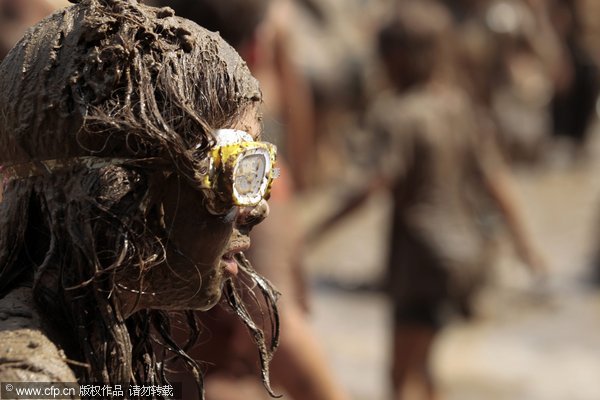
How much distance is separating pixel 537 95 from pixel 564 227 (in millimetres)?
5734

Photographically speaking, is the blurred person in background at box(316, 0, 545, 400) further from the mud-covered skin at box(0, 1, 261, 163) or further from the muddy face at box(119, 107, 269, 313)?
the mud-covered skin at box(0, 1, 261, 163)

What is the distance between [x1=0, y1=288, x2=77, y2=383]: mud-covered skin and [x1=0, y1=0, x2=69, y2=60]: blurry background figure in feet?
4.53

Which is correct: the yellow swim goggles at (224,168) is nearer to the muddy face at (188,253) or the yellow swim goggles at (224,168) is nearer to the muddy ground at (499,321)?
the muddy face at (188,253)

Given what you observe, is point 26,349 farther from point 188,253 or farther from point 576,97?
point 576,97

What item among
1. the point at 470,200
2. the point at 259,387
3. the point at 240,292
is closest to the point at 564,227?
the point at 470,200

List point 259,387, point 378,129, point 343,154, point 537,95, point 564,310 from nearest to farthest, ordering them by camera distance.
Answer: point 259,387 → point 378,129 → point 564,310 → point 343,154 → point 537,95

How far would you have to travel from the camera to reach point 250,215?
81.6 inches

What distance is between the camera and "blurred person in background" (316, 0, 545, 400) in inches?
214

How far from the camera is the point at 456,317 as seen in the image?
548 centimetres

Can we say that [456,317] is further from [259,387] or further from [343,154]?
[343,154]

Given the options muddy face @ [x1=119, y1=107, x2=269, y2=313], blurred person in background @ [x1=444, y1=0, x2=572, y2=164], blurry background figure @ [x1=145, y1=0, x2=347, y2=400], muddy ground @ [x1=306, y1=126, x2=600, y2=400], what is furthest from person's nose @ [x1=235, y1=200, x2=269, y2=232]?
blurred person in background @ [x1=444, y1=0, x2=572, y2=164]

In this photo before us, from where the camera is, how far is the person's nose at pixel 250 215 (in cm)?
205

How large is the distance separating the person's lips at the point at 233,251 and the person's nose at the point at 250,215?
0.02 metres

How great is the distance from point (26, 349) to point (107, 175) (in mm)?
268
